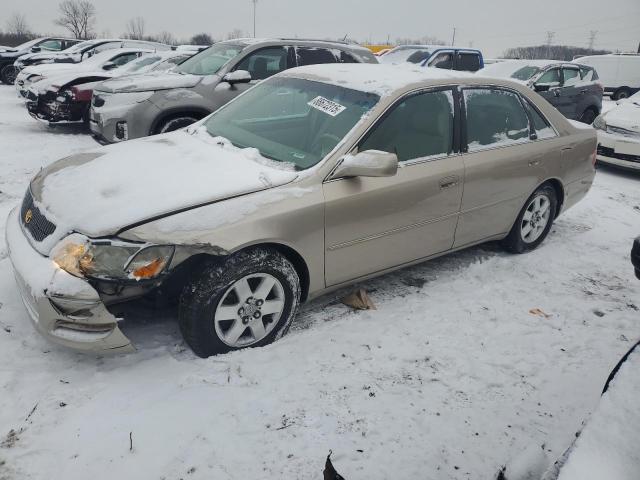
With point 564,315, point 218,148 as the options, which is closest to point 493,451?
point 564,315

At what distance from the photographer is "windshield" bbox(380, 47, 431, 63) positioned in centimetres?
1249

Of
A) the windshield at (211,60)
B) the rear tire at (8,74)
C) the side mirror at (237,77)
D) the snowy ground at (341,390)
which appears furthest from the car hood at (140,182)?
the rear tire at (8,74)

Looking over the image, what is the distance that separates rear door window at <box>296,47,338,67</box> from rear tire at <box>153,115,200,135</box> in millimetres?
1726

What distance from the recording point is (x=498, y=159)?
156 inches

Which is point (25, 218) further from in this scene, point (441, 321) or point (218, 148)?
point (441, 321)

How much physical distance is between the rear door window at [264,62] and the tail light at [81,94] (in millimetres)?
3264

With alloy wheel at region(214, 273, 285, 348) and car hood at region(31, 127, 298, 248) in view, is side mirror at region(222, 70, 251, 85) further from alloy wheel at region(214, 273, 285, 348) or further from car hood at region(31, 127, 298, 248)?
alloy wheel at region(214, 273, 285, 348)

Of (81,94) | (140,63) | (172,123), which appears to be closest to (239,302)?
(172,123)

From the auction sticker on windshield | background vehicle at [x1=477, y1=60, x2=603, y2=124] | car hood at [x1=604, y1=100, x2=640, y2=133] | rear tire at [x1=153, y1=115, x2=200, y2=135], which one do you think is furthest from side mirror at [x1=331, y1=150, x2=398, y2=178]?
background vehicle at [x1=477, y1=60, x2=603, y2=124]

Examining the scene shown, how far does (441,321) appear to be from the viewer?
11.6ft

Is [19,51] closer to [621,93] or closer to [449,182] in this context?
[449,182]

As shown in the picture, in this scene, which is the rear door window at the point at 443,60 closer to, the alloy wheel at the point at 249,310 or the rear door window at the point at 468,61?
the rear door window at the point at 468,61

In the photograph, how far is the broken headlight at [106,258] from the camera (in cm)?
250

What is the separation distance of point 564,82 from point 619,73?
14028mm
